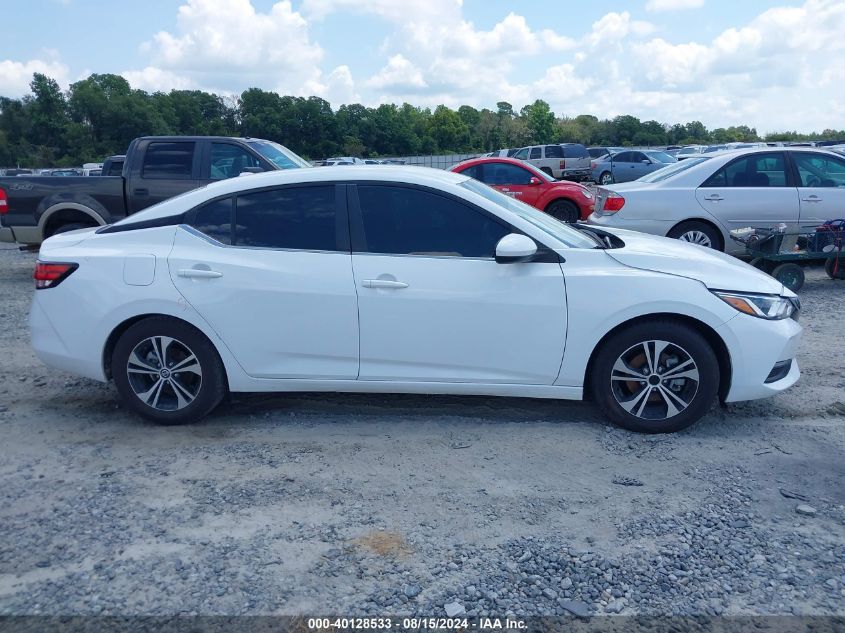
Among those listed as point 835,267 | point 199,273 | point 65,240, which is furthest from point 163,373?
point 835,267

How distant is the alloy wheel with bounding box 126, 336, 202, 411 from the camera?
15.5ft

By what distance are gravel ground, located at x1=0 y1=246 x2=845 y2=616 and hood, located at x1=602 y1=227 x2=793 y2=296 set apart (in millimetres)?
912

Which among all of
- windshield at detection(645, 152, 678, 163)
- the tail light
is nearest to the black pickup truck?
the tail light

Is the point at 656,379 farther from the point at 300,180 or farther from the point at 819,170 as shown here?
the point at 819,170

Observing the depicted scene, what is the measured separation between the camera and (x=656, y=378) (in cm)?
450

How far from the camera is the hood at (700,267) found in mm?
4555

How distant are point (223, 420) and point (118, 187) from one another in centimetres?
630

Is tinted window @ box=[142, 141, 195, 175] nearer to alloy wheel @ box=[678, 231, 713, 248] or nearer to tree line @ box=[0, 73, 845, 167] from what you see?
alloy wheel @ box=[678, 231, 713, 248]

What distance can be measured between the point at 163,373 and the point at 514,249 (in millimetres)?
2390

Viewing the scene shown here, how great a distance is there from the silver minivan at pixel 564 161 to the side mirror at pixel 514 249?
28638 mm

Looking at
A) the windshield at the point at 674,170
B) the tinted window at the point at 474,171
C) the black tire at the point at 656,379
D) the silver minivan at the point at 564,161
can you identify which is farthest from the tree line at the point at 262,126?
the black tire at the point at 656,379

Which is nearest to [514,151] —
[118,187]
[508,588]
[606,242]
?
[118,187]

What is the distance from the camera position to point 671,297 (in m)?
4.42

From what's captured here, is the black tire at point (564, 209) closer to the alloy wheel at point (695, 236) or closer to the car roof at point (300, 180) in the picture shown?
the alloy wheel at point (695, 236)
